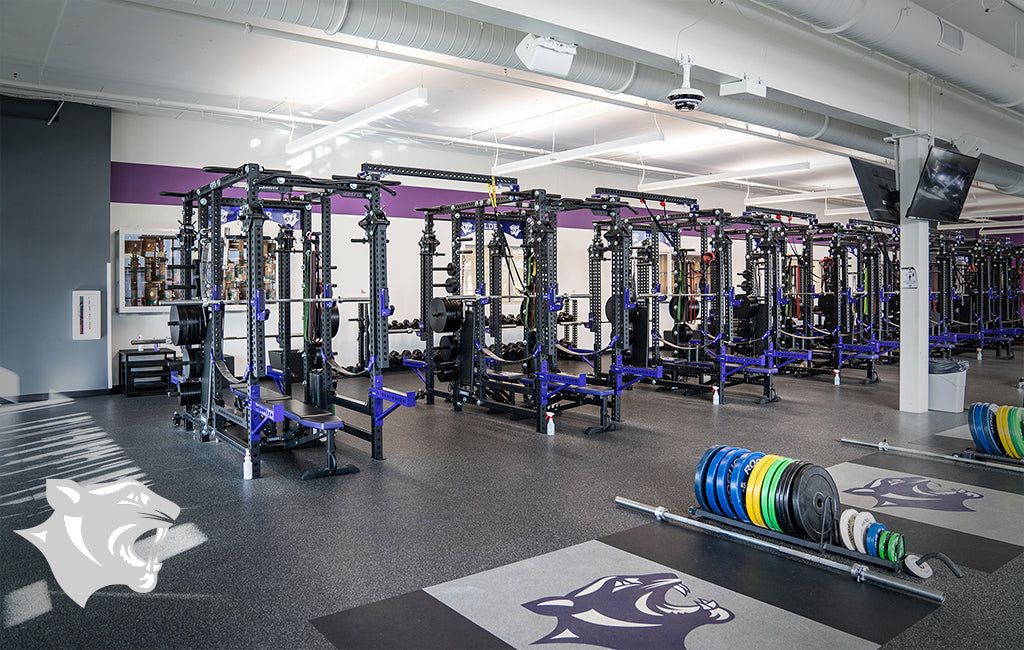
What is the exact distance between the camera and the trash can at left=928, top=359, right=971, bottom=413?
23.2 feet

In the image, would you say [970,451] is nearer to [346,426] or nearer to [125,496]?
[346,426]

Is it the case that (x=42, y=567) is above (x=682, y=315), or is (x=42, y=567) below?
below

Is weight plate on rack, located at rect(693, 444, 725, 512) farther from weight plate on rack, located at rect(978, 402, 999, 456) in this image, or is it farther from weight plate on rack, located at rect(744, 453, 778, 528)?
weight plate on rack, located at rect(978, 402, 999, 456)

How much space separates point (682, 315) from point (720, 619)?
6.40m

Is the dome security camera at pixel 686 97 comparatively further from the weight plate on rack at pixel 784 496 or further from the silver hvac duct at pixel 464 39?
the weight plate on rack at pixel 784 496

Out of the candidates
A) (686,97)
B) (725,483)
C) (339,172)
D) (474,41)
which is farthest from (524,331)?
(339,172)

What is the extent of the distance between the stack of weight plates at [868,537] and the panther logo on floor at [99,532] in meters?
3.17

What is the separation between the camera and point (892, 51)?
4895 mm

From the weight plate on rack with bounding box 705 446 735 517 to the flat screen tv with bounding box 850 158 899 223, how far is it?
4360mm

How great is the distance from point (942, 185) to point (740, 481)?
16.3 feet

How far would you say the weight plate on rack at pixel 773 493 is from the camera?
3454 millimetres

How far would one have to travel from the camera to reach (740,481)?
3.63 meters

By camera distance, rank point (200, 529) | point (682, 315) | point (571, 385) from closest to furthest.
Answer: point (200, 529), point (571, 385), point (682, 315)

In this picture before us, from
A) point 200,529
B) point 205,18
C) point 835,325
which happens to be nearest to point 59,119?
point 205,18
